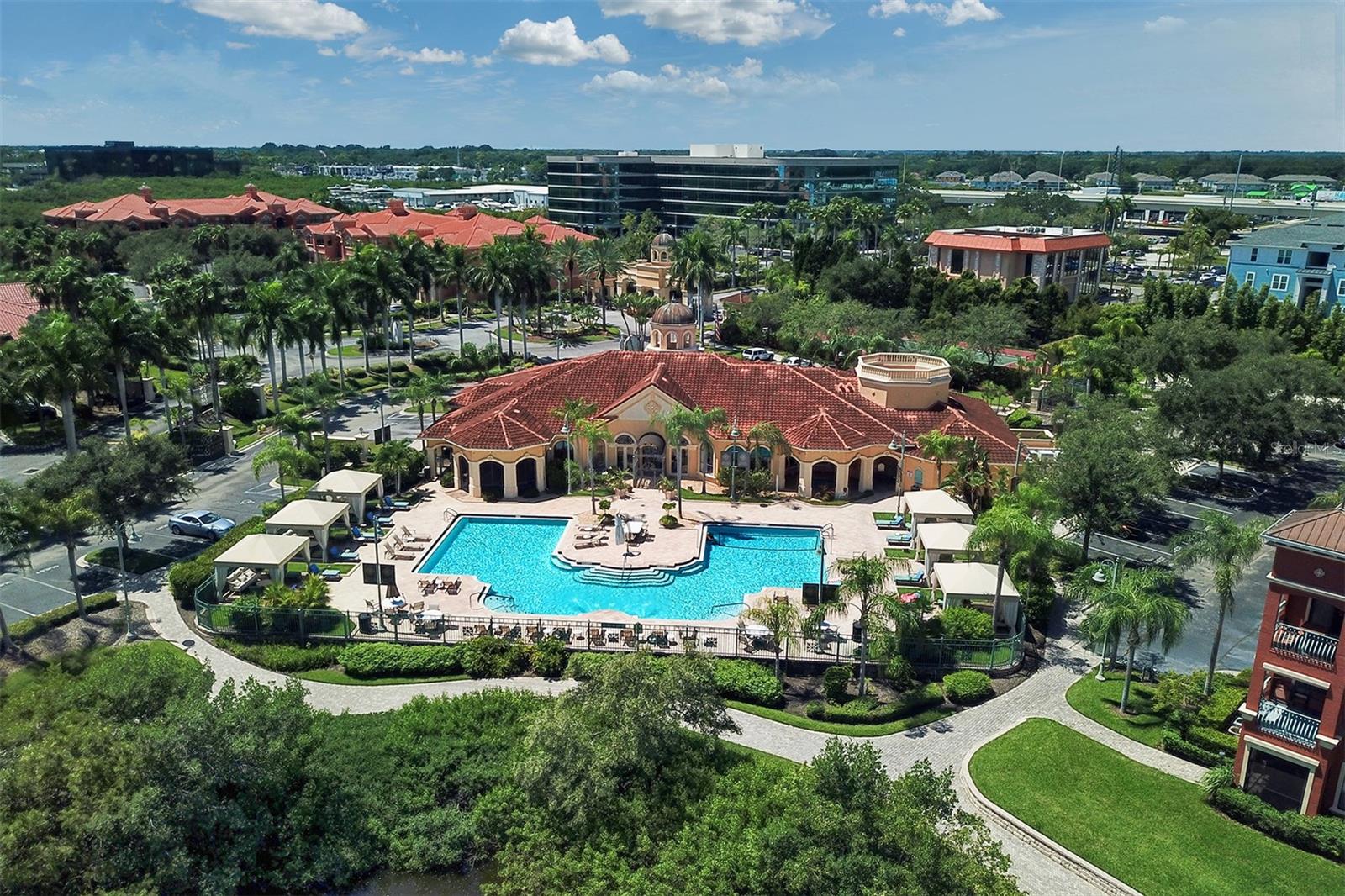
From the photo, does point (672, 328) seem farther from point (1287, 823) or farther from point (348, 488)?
point (1287, 823)

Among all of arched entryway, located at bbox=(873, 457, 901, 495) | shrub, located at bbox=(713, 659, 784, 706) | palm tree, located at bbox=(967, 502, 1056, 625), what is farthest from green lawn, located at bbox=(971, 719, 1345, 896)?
arched entryway, located at bbox=(873, 457, 901, 495)

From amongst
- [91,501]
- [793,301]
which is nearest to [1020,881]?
[91,501]

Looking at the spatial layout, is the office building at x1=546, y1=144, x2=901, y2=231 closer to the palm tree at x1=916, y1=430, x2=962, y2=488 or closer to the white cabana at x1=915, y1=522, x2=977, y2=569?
the palm tree at x1=916, y1=430, x2=962, y2=488

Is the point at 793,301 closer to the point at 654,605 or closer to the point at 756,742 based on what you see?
the point at 654,605

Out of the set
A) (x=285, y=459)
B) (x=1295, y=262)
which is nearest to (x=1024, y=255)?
(x=1295, y=262)

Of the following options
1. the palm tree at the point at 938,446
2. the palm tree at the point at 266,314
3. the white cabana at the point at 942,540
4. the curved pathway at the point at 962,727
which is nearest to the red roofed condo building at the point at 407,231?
the palm tree at the point at 266,314

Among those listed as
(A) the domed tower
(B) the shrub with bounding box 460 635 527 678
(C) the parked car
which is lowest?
(B) the shrub with bounding box 460 635 527 678
